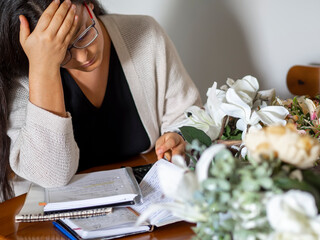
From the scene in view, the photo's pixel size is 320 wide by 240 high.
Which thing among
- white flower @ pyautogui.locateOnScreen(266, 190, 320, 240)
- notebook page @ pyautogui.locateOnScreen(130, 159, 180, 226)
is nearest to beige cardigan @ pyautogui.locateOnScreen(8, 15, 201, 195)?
notebook page @ pyautogui.locateOnScreen(130, 159, 180, 226)

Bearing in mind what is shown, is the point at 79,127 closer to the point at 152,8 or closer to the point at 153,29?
the point at 153,29

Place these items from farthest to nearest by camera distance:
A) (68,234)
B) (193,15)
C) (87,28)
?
(193,15)
(87,28)
(68,234)

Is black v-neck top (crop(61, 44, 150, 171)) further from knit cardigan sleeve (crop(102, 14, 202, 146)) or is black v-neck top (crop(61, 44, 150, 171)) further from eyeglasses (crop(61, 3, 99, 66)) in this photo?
eyeglasses (crop(61, 3, 99, 66))

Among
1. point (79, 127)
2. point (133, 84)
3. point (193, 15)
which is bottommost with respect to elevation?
point (79, 127)

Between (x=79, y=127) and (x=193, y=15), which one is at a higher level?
(x=193, y=15)

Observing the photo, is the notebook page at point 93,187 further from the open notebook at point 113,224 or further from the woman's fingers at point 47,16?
the woman's fingers at point 47,16

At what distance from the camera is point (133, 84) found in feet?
4.90

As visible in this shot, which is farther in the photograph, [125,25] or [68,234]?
[125,25]

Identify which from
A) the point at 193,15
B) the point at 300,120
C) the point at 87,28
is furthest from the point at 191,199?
the point at 193,15

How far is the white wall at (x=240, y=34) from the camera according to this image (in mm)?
1738

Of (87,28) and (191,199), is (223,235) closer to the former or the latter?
(191,199)

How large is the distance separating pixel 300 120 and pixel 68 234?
590mm

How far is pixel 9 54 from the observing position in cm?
126

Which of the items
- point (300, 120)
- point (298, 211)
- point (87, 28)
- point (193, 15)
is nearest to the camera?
point (298, 211)
